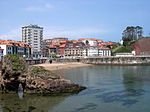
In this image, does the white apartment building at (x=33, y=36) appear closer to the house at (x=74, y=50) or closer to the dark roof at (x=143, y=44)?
the house at (x=74, y=50)

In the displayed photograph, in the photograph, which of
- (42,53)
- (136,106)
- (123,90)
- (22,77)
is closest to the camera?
(136,106)

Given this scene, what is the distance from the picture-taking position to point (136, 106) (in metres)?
28.7

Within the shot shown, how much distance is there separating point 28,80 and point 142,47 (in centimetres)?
10962

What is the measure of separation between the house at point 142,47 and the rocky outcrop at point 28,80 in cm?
10606

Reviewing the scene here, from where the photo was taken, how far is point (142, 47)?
5507 inches

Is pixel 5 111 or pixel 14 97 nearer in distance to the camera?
pixel 5 111

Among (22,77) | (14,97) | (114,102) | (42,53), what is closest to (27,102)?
(14,97)

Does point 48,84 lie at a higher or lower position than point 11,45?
lower

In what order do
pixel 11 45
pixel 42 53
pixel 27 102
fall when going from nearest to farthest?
pixel 27 102 → pixel 11 45 → pixel 42 53

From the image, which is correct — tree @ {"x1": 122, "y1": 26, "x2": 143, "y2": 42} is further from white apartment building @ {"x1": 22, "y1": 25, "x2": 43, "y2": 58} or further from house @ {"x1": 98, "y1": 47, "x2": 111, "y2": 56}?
white apartment building @ {"x1": 22, "y1": 25, "x2": 43, "y2": 58}

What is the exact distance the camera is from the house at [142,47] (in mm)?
139750

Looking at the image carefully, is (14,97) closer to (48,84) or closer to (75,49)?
(48,84)

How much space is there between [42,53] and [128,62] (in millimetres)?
48914

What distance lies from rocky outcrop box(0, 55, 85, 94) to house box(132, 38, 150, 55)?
106m
